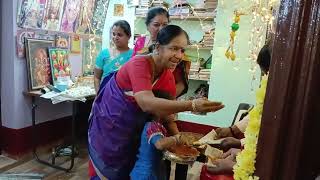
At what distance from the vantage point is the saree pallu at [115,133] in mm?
1243

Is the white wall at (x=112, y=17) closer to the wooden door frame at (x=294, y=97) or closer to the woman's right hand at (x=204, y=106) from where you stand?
the woman's right hand at (x=204, y=106)

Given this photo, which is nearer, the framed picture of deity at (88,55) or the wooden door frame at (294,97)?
the wooden door frame at (294,97)

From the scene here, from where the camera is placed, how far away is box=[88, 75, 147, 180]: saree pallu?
124cm

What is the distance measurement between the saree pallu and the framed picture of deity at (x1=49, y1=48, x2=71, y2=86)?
192 cm

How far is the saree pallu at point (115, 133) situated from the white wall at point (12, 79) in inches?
67.7

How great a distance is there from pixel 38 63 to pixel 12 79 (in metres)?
0.31

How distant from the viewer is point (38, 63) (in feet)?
9.41

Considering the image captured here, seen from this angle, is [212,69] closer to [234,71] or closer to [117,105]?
[234,71]

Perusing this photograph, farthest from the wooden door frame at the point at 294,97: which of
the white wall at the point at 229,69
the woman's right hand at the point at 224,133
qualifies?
the white wall at the point at 229,69

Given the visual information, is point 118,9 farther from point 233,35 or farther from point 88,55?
point 233,35

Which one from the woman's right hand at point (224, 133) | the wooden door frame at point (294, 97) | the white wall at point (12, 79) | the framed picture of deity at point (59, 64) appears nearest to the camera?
the wooden door frame at point (294, 97)

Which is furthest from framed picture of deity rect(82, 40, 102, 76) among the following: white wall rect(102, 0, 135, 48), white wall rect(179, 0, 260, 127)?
white wall rect(179, 0, 260, 127)

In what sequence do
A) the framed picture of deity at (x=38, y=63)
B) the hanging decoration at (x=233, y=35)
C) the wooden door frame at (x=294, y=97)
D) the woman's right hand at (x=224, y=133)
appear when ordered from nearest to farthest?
the wooden door frame at (x=294, y=97)
the woman's right hand at (x=224, y=133)
the framed picture of deity at (x=38, y=63)
the hanging decoration at (x=233, y=35)

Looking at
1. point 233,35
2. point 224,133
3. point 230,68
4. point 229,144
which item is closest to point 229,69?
point 230,68
